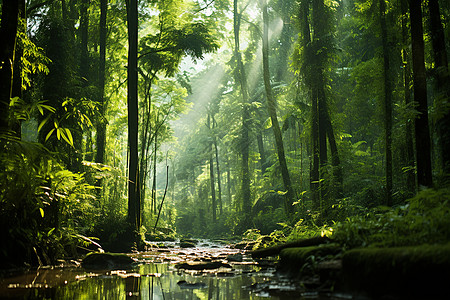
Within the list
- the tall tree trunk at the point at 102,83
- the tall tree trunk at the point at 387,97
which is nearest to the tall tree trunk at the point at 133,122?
the tall tree trunk at the point at 102,83

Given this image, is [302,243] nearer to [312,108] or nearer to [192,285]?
[192,285]

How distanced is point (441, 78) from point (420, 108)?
3.92ft

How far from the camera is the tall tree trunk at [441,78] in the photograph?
552 cm

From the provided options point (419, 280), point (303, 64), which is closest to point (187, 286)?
point (419, 280)

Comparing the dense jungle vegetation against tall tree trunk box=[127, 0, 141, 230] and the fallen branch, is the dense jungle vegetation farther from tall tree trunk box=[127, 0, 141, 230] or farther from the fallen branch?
the fallen branch

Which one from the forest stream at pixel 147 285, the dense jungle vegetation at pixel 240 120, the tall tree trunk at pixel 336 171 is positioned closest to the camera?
the forest stream at pixel 147 285

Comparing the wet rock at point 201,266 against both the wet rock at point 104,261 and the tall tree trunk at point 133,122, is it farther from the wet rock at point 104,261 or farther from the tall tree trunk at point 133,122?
the tall tree trunk at point 133,122

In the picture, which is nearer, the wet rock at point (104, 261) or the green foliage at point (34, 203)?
the green foliage at point (34, 203)

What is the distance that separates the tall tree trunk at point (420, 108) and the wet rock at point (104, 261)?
5308 millimetres

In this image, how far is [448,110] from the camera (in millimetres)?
5480

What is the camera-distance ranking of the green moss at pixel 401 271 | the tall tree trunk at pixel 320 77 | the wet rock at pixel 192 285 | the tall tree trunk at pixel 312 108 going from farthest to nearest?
the tall tree trunk at pixel 312 108, the tall tree trunk at pixel 320 77, the wet rock at pixel 192 285, the green moss at pixel 401 271

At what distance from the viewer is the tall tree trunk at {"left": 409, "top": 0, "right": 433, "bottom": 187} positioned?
202 inches

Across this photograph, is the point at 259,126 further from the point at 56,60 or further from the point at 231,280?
the point at 231,280

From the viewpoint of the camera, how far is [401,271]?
2.69 metres
